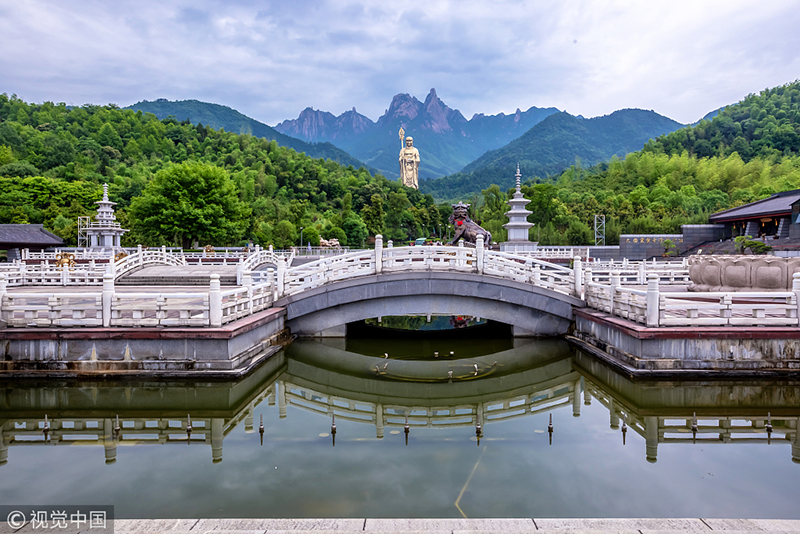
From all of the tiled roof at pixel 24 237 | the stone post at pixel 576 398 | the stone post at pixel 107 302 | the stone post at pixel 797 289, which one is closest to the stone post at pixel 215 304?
the stone post at pixel 107 302

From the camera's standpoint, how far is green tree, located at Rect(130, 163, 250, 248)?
4078 cm

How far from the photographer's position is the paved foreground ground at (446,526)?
457 cm

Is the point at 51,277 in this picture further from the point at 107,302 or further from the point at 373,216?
the point at 373,216

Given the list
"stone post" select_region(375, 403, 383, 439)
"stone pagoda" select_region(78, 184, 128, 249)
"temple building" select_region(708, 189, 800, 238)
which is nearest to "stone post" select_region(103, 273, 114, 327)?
"stone post" select_region(375, 403, 383, 439)

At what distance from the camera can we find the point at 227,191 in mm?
43688

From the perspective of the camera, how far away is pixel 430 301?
14812mm

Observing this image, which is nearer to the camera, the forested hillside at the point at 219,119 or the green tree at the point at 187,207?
the green tree at the point at 187,207

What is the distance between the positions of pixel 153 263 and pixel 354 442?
2084 centimetres

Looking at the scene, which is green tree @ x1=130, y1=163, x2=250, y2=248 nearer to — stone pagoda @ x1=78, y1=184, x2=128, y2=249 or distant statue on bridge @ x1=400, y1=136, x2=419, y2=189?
stone pagoda @ x1=78, y1=184, x2=128, y2=249

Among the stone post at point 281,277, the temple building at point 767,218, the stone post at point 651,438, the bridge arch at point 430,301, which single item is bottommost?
the stone post at point 651,438

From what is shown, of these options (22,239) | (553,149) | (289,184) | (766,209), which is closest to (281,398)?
(22,239)

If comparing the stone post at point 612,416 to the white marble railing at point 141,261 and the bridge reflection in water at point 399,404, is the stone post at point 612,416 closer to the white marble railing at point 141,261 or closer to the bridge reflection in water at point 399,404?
the bridge reflection in water at point 399,404

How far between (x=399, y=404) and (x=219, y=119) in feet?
670

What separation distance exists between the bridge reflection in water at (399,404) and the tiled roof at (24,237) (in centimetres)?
2477
